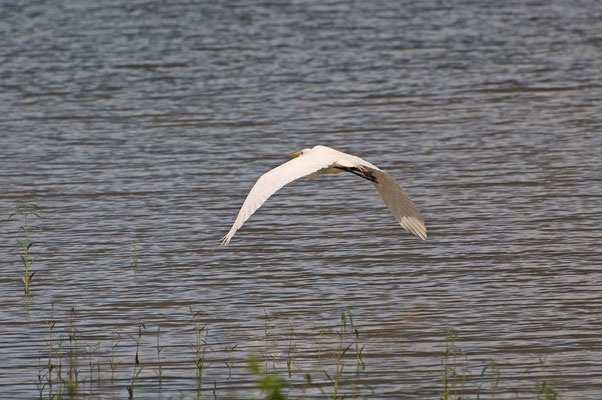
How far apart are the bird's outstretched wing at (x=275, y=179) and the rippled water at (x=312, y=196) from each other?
73cm

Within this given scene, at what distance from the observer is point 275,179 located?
789 cm

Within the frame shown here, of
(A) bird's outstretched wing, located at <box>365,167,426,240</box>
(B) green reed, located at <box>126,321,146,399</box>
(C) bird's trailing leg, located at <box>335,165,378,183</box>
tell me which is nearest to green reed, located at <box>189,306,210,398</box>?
(B) green reed, located at <box>126,321,146,399</box>

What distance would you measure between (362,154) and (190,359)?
6.46 meters

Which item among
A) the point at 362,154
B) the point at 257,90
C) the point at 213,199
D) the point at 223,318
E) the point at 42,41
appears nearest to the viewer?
the point at 223,318

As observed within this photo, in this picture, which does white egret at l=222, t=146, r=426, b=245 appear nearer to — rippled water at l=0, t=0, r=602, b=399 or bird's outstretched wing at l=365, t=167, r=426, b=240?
bird's outstretched wing at l=365, t=167, r=426, b=240

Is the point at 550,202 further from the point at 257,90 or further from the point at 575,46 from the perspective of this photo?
the point at 575,46

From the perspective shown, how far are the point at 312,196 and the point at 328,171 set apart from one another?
2.52m

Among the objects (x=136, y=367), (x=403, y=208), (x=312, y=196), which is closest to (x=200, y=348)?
(x=136, y=367)

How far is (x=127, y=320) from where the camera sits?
779 centimetres

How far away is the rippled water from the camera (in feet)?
23.9

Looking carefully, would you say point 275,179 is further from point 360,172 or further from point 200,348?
point 200,348

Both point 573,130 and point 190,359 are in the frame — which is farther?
point 573,130

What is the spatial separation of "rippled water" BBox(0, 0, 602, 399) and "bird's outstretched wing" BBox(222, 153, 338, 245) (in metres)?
0.73

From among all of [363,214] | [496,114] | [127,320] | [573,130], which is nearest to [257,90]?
[496,114]
